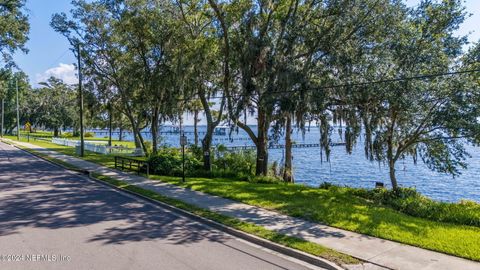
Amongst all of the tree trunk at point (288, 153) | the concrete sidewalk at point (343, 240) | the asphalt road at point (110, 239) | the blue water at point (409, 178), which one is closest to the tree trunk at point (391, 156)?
the tree trunk at point (288, 153)

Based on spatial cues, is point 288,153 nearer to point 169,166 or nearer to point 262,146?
point 262,146

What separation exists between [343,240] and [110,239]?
475 cm

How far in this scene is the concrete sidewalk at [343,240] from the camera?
6.01m

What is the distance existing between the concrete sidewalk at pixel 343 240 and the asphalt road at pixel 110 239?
1119 mm

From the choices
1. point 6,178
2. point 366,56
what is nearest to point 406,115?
point 366,56

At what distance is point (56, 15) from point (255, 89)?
705 inches

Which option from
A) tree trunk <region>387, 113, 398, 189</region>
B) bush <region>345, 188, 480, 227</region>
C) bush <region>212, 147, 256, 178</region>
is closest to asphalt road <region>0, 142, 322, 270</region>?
bush <region>345, 188, 480, 227</region>

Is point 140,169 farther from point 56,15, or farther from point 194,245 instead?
point 56,15

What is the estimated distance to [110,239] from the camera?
23.4 feet

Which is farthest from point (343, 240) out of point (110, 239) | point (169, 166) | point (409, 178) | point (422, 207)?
point (409, 178)

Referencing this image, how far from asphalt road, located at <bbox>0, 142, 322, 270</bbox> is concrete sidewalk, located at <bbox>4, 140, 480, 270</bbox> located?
1.12 meters

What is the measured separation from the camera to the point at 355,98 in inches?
505

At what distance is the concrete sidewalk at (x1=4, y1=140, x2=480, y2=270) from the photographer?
6.01 m

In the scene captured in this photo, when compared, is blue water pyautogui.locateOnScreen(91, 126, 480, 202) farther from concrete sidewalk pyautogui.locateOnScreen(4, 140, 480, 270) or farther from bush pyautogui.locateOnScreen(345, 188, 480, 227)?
concrete sidewalk pyautogui.locateOnScreen(4, 140, 480, 270)
